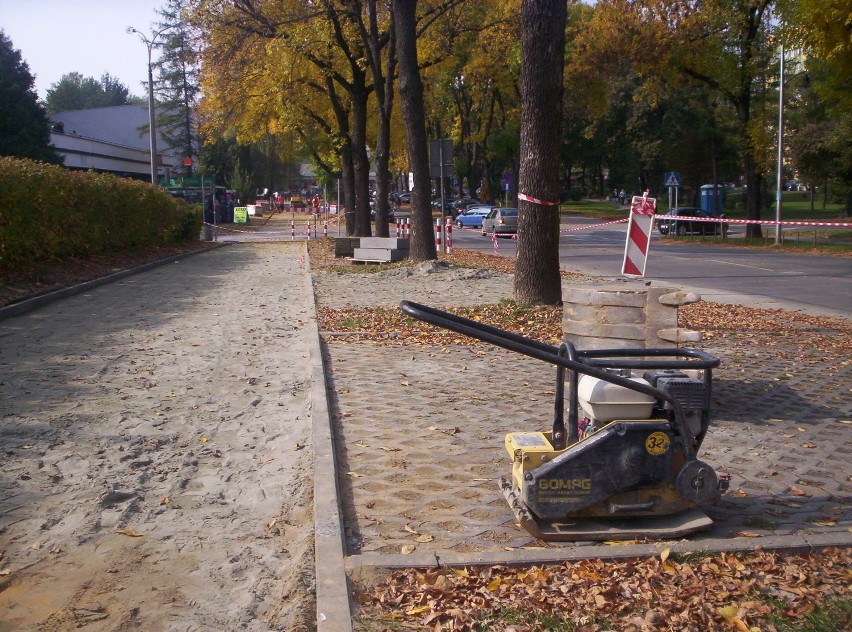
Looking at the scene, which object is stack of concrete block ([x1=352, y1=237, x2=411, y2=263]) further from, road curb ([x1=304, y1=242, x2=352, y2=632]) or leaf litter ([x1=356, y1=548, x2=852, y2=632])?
leaf litter ([x1=356, y1=548, x2=852, y2=632])

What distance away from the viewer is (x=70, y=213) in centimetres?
1895

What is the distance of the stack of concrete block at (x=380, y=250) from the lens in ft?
80.6

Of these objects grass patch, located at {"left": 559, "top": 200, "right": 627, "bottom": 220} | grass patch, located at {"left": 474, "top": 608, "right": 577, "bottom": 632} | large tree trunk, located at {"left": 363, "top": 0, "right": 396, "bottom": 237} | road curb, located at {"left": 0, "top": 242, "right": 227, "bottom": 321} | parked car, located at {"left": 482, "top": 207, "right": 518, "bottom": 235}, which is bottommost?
grass patch, located at {"left": 474, "top": 608, "right": 577, "bottom": 632}

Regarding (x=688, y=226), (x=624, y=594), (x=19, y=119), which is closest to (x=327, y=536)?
(x=624, y=594)

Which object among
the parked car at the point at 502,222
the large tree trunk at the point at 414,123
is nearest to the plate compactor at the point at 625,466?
the large tree trunk at the point at 414,123

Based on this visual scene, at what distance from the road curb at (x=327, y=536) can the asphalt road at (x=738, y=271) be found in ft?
35.3

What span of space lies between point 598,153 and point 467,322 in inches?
2983

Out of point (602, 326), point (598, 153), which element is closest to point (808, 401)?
point (602, 326)

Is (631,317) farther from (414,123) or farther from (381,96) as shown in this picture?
(381,96)

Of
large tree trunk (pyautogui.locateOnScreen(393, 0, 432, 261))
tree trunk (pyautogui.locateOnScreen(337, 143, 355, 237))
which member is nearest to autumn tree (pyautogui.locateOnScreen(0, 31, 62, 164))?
tree trunk (pyautogui.locateOnScreen(337, 143, 355, 237))

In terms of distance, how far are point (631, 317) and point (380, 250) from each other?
17.8 metres

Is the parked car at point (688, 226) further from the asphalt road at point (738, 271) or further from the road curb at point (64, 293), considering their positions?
the road curb at point (64, 293)

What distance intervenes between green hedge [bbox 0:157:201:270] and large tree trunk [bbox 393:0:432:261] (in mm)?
7746

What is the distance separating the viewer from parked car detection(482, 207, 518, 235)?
4253cm
